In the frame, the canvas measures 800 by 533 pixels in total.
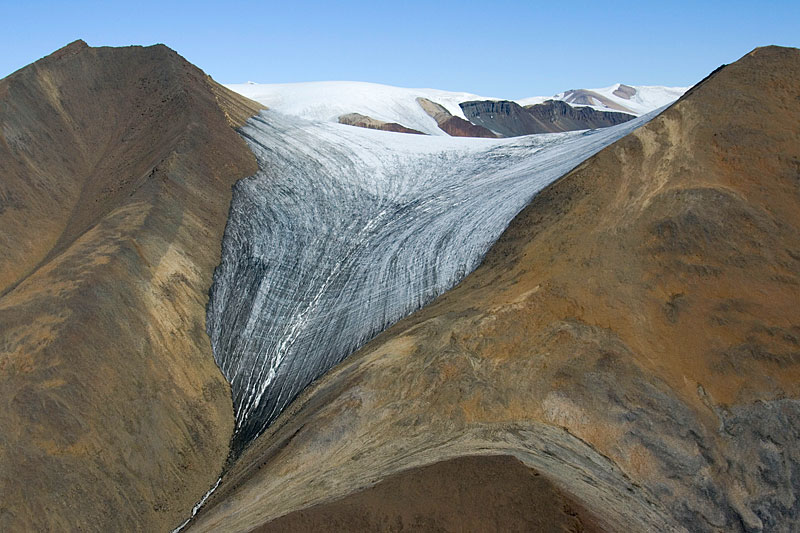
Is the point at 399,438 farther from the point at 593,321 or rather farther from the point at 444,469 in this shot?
the point at 593,321

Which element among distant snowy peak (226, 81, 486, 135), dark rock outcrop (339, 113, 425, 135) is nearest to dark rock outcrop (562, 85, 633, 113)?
distant snowy peak (226, 81, 486, 135)

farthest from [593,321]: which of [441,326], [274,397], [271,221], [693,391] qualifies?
[271,221]

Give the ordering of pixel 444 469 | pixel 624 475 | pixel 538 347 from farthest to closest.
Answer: pixel 538 347, pixel 624 475, pixel 444 469

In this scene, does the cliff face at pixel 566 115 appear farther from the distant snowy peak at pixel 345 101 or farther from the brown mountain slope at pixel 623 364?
the brown mountain slope at pixel 623 364

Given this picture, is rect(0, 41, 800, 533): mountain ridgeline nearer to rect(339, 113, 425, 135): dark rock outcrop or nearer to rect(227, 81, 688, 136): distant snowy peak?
rect(227, 81, 688, 136): distant snowy peak

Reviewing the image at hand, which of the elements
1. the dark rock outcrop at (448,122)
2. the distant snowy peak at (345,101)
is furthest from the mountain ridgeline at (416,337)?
the dark rock outcrop at (448,122)
